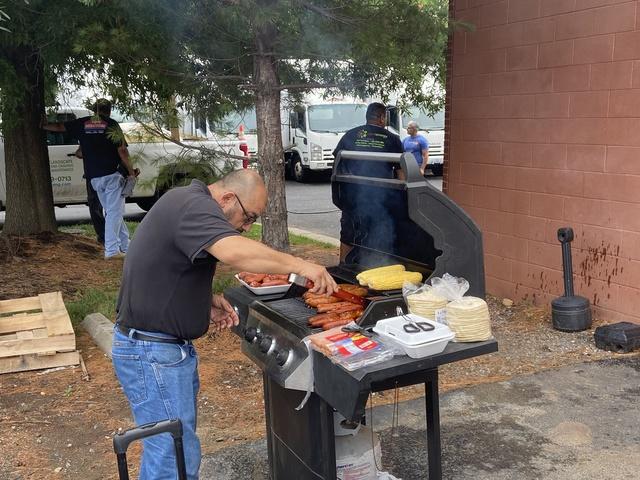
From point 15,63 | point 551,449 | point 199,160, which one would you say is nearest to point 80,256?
point 15,63

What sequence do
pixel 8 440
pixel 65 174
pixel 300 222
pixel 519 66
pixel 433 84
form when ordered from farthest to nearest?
pixel 300 222, pixel 65 174, pixel 433 84, pixel 519 66, pixel 8 440

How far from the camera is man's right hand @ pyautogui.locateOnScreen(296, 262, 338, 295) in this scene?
266cm

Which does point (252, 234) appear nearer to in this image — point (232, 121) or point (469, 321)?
point (232, 121)

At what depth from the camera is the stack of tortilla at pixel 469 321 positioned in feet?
8.64

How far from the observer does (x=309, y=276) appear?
2.67 meters

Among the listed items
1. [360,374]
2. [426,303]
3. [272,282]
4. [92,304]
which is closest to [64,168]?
[92,304]

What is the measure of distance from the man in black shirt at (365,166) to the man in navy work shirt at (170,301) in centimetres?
117

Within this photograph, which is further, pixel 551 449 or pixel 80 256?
pixel 80 256

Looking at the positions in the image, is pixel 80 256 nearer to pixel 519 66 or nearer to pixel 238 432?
pixel 238 432

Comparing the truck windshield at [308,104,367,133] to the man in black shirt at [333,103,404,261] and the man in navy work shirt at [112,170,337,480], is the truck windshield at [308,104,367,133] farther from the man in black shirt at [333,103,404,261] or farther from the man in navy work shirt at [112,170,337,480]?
the man in navy work shirt at [112,170,337,480]

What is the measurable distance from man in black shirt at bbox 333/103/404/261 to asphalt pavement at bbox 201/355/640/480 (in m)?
1.14

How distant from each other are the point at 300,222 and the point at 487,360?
7362 millimetres

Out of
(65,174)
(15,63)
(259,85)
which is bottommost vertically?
(65,174)

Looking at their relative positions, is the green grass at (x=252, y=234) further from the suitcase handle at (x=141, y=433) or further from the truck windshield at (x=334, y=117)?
the truck windshield at (x=334, y=117)
